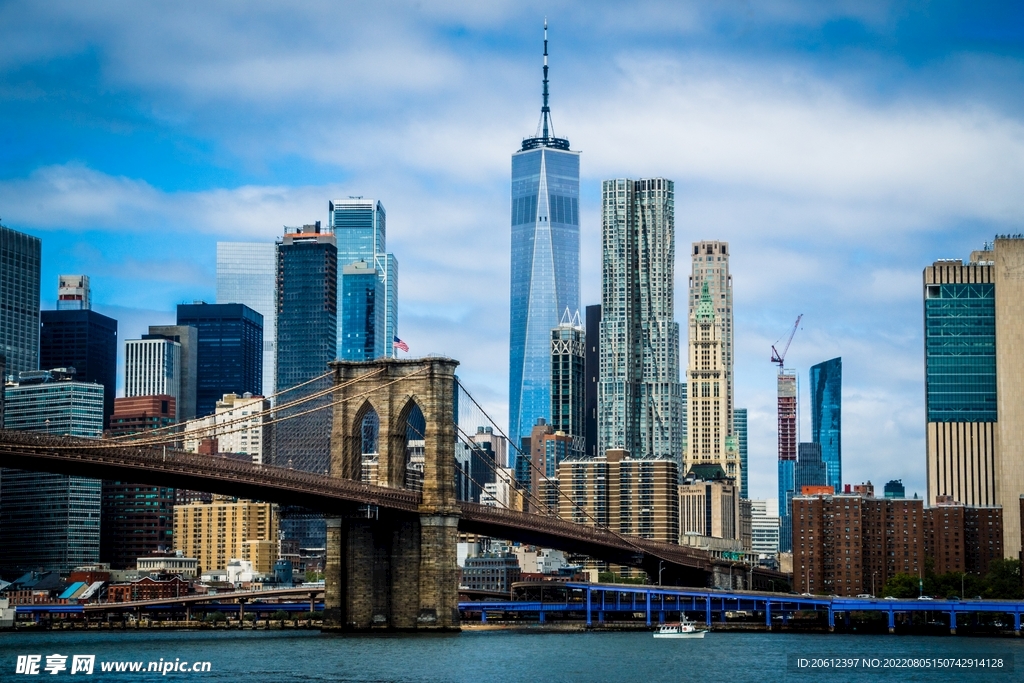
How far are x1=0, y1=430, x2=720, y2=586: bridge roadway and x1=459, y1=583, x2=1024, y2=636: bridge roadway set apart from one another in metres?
12.3

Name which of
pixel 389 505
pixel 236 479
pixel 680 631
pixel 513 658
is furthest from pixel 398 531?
pixel 680 631

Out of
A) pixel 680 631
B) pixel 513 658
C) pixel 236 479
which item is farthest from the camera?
pixel 680 631

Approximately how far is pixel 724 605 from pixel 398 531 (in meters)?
42.9

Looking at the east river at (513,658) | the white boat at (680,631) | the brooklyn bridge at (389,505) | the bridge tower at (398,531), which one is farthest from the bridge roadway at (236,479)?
the white boat at (680,631)

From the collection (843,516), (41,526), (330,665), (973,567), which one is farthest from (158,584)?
(330,665)

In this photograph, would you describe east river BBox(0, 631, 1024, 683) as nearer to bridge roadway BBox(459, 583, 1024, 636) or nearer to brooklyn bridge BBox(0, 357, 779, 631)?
brooklyn bridge BBox(0, 357, 779, 631)

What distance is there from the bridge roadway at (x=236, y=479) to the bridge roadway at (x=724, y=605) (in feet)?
40.2

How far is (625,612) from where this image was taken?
13612cm

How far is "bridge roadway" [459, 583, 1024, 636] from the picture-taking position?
11019cm

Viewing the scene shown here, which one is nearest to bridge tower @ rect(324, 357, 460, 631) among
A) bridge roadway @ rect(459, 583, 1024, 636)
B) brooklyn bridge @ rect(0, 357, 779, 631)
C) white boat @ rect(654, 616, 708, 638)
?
brooklyn bridge @ rect(0, 357, 779, 631)

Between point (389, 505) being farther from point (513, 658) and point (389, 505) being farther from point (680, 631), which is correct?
point (680, 631)

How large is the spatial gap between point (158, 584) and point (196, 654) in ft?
273

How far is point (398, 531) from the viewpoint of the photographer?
306ft

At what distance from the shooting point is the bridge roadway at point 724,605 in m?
110
